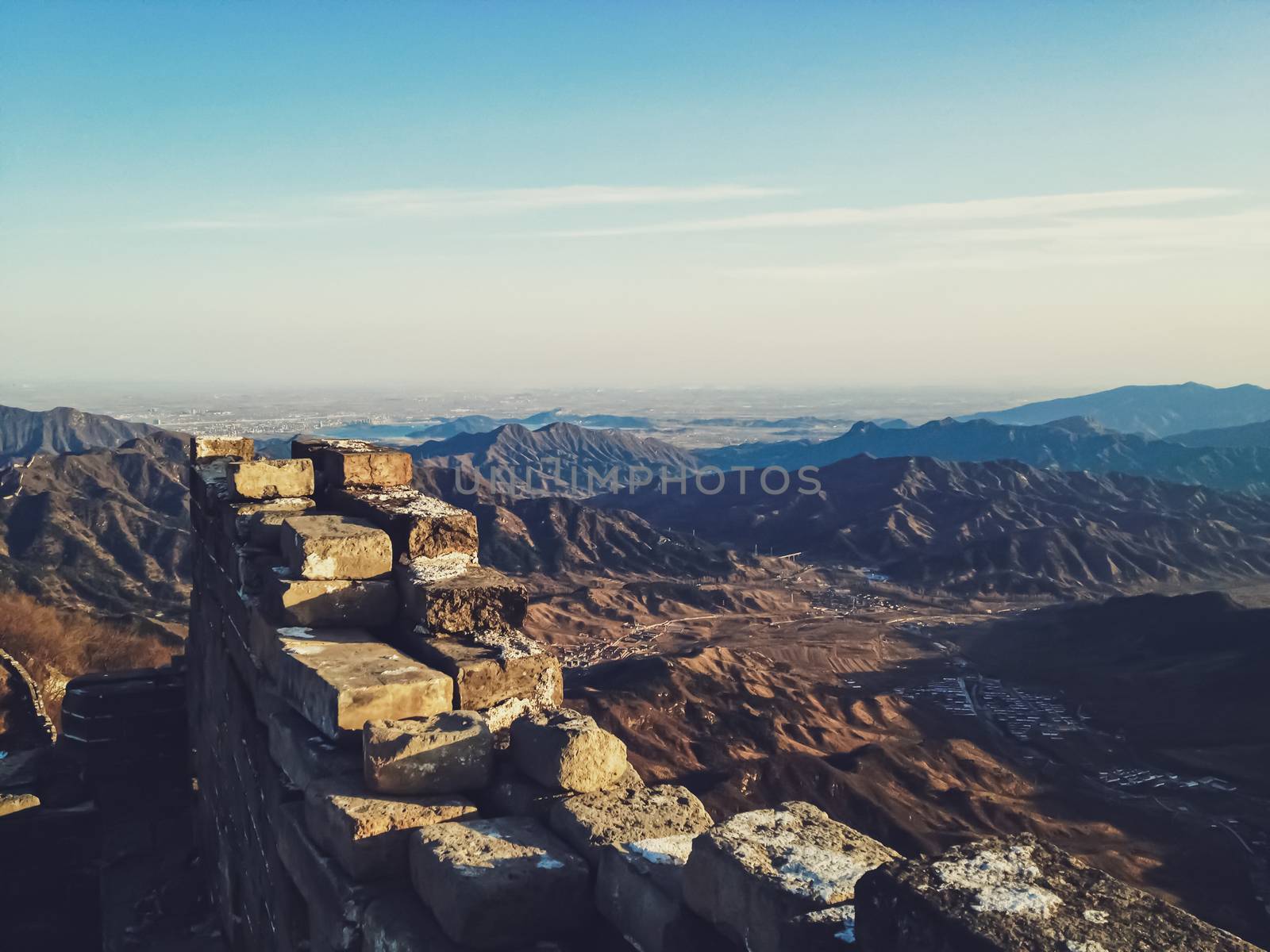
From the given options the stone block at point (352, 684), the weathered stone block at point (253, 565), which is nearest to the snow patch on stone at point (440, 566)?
the stone block at point (352, 684)

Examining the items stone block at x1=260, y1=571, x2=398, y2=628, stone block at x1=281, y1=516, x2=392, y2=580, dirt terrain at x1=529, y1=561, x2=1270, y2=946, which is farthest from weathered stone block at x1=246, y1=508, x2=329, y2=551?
dirt terrain at x1=529, y1=561, x2=1270, y2=946

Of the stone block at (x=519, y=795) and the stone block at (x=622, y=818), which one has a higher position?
the stone block at (x=622, y=818)

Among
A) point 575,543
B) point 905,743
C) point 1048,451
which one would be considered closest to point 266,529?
point 905,743

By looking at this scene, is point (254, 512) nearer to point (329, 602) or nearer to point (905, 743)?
point (329, 602)

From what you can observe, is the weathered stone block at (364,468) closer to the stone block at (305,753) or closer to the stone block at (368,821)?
the stone block at (305,753)

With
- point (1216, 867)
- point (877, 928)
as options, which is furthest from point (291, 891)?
point (1216, 867)

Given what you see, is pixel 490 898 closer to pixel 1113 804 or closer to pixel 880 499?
pixel 1113 804
